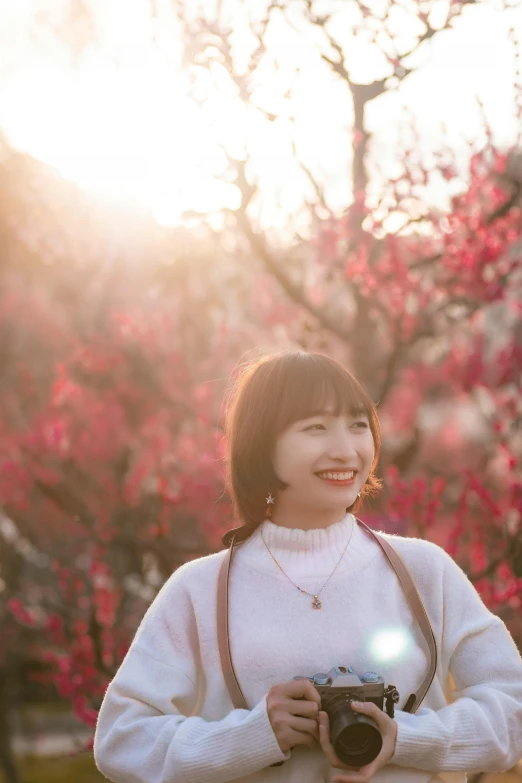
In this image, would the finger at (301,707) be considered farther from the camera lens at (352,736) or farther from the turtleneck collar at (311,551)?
the turtleneck collar at (311,551)

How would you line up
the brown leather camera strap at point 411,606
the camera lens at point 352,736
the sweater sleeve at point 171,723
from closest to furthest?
the camera lens at point 352,736 → the sweater sleeve at point 171,723 → the brown leather camera strap at point 411,606

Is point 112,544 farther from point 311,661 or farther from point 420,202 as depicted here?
point 311,661

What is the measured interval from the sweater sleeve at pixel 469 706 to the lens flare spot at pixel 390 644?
0.10 meters

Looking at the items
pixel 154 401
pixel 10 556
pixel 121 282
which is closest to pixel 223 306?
pixel 121 282

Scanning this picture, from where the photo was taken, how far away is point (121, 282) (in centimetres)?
821

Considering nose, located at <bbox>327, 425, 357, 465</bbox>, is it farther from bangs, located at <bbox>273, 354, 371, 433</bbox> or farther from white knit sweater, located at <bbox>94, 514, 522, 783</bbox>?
white knit sweater, located at <bbox>94, 514, 522, 783</bbox>

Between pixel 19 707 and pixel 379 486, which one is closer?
pixel 379 486

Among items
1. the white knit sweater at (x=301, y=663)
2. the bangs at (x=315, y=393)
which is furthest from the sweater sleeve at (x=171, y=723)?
the bangs at (x=315, y=393)

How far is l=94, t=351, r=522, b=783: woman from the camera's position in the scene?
1.96 meters

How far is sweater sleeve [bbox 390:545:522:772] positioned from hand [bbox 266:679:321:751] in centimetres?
18

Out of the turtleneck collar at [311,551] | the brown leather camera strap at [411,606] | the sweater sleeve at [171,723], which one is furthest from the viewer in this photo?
the turtleneck collar at [311,551]

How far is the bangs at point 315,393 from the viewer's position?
212 centimetres

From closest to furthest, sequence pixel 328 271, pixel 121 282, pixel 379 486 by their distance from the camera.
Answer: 1. pixel 379 486
2. pixel 328 271
3. pixel 121 282

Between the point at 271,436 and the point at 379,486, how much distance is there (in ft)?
1.24
